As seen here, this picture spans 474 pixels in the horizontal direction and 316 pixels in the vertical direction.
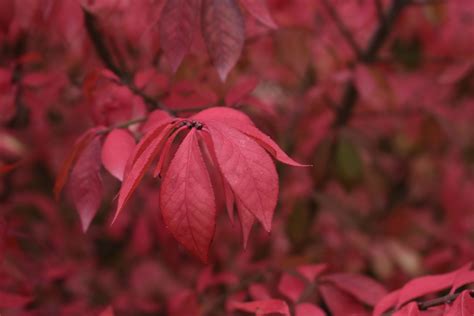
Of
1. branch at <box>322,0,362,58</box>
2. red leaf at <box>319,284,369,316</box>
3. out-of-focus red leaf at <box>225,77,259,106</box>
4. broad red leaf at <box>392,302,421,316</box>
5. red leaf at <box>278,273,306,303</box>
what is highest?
branch at <box>322,0,362,58</box>

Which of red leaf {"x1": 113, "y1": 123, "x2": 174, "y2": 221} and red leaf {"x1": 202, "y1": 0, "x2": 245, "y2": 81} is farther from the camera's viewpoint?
red leaf {"x1": 202, "y1": 0, "x2": 245, "y2": 81}

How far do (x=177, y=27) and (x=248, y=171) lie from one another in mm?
301

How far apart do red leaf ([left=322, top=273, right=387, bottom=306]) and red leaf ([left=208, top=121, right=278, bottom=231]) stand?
0.40 metres

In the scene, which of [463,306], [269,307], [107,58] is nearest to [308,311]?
[269,307]

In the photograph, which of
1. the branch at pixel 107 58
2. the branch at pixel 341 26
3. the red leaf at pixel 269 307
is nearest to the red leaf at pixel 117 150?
the branch at pixel 107 58

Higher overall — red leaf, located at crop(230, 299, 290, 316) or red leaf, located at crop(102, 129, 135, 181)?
red leaf, located at crop(102, 129, 135, 181)

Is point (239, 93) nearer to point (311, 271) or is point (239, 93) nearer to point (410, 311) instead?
point (311, 271)

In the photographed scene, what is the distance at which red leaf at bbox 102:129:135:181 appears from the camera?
74 cm

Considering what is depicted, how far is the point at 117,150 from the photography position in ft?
2.52

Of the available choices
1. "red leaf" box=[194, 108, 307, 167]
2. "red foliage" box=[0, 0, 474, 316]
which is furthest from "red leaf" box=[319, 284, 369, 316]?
"red leaf" box=[194, 108, 307, 167]

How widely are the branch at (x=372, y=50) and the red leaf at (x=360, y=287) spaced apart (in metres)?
0.64

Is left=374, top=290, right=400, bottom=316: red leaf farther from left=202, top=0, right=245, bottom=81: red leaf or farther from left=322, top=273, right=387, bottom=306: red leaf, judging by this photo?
left=202, top=0, right=245, bottom=81: red leaf

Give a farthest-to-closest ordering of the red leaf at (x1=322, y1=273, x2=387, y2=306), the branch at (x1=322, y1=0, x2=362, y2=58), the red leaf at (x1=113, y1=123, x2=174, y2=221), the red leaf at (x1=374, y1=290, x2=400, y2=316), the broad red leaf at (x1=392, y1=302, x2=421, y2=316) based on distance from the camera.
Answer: the branch at (x1=322, y1=0, x2=362, y2=58) < the red leaf at (x1=322, y1=273, x2=387, y2=306) < the red leaf at (x1=374, y1=290, x2=400, y2=316) < the broad red leaf at (x1=392, y1=302, x2=421, y2=316) < the red leaf at (x1=113, y1=123, x2=174, y2=221)

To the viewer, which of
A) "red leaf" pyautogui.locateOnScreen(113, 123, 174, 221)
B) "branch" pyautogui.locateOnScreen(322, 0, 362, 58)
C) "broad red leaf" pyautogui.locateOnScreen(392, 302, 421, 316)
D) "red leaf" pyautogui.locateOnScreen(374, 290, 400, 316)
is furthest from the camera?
"branch" pyautogui.locateOnScreen(322, 0, 362, 58)
